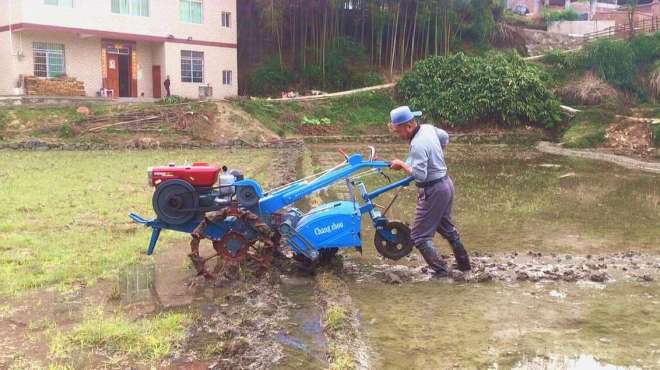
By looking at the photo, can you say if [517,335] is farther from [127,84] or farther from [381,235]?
[127,84]

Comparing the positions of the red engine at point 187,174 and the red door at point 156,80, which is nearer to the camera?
the red engine at point 187,174

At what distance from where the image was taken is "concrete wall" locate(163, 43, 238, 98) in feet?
95.0

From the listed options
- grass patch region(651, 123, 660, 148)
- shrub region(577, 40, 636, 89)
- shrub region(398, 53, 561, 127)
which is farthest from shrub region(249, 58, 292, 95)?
grass patch region(651, 123, 660, 148)

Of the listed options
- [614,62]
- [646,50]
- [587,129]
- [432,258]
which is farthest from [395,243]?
[646,50]

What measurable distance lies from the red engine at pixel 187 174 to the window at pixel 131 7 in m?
23.6

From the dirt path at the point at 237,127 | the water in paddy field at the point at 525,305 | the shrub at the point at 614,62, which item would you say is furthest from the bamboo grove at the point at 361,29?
the water in paddy field at the point at 525,305

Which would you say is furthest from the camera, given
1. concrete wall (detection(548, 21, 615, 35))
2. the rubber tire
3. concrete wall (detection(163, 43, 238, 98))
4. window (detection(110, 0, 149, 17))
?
concrete wall (detection(548, 21, 615, 35))

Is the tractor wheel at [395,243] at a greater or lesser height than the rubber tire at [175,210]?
lesser

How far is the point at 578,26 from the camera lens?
40688mm

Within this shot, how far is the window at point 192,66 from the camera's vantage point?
97.1 feet

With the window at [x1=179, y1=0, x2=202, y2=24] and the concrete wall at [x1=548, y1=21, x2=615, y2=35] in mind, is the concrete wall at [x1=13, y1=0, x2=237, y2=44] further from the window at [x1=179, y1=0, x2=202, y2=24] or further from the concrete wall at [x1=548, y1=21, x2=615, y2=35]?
the concrete wall at [x1=548, y1=21, x2=615, y2=35]

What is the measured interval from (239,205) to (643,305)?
153 inches

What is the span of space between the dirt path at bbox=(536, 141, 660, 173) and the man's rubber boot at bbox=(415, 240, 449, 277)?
42.1 ft

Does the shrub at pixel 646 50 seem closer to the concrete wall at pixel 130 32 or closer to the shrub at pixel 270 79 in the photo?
the shrub at pixel 270 79
